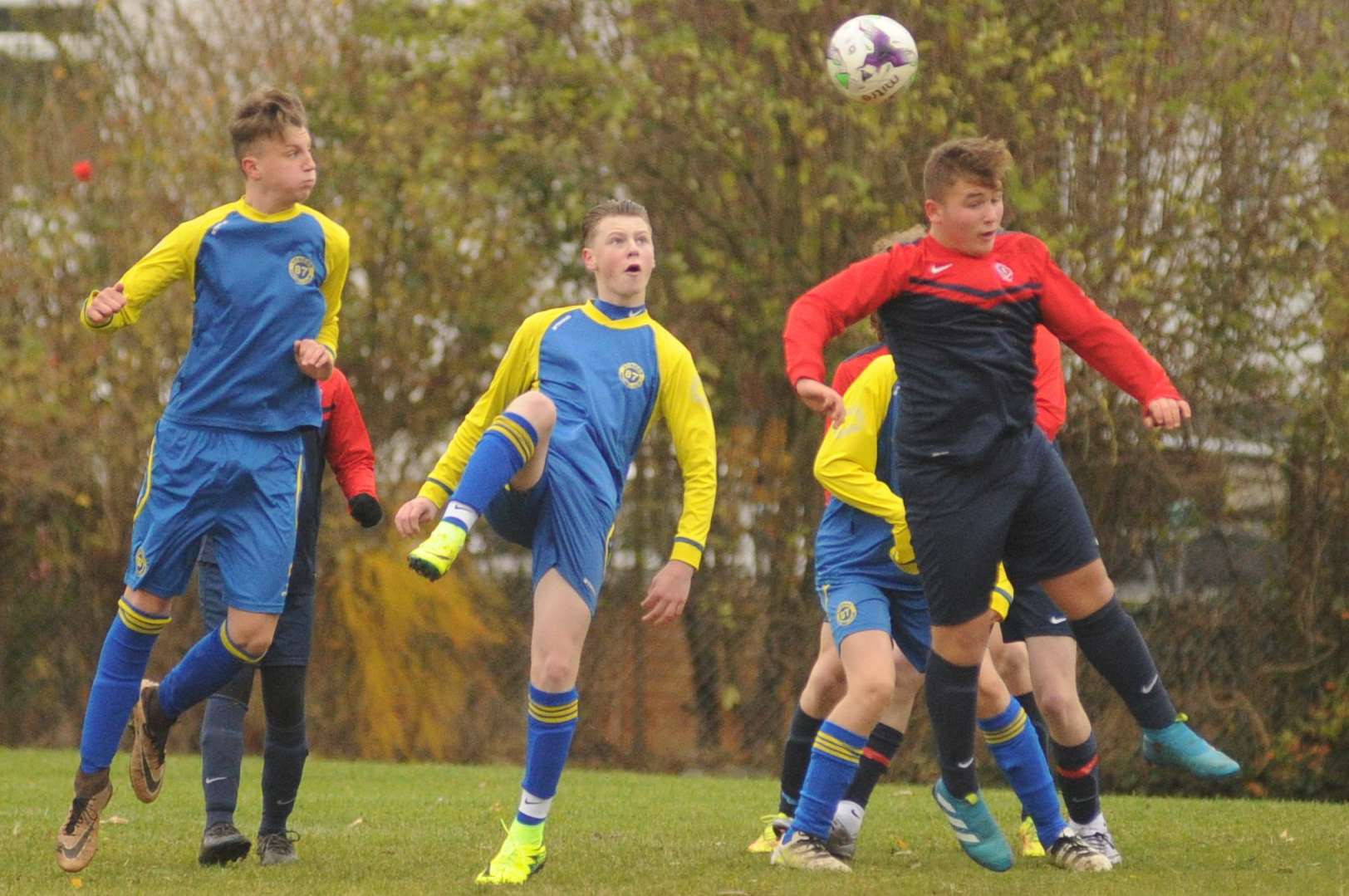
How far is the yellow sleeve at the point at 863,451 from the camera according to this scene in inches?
229

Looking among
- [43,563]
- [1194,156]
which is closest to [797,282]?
[1194,156]

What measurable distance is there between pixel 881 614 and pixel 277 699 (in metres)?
1.94

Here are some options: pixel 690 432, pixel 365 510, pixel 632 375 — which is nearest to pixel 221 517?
pixel 365 510

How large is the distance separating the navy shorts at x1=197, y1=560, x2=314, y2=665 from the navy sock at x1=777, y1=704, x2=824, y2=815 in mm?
1717

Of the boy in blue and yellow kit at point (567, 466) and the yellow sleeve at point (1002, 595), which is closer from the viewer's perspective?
the boy in blue and yellow kit at point (567, 466)

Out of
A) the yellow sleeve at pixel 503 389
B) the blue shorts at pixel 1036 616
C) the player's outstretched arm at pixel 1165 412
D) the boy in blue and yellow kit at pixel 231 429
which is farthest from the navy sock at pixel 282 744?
the player's outstretched arm at pixel 1165 412

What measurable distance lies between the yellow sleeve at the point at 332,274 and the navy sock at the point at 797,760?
2.11 m

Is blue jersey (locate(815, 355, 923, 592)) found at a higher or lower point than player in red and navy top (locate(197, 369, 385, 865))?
higher

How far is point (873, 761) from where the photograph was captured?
6.01 m

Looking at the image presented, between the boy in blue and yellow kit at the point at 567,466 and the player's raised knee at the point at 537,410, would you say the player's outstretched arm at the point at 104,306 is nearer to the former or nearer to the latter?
the boy in blue and yellow kit at the point at 567,466

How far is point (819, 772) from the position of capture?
550cm

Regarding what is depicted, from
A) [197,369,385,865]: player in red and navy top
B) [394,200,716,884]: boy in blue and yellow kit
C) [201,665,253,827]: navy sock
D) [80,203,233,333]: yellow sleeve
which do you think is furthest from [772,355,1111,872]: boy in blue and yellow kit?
[80,203,233,333]: yellow sleeve

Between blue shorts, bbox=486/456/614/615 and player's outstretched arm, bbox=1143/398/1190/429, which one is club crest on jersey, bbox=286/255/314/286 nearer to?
blue shorts, bbox=486/456/614/615

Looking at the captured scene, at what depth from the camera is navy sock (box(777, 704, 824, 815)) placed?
6.36 meters
